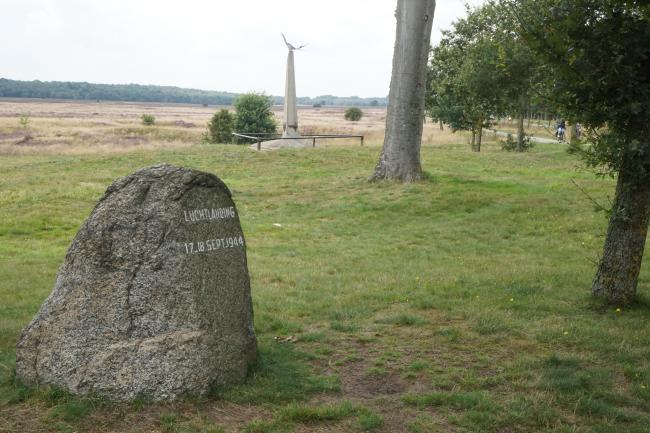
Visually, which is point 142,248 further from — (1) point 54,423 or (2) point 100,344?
(1) point 54,423

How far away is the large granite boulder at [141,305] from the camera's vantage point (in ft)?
19.6

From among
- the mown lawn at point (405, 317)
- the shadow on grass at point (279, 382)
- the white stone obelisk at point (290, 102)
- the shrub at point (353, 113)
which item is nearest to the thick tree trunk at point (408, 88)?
the mown lawn at point (405, 317)

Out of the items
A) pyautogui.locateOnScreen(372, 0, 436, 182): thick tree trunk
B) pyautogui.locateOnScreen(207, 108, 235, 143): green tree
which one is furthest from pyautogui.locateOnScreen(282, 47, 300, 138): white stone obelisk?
pyautogui.locateOnScreen(372, 0, 436, 182): thick tree trunk

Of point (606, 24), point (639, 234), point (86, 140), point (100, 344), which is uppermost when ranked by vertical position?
point (606, 24)

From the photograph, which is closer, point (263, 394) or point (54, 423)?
point (54, 423)

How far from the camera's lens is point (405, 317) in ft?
28.7

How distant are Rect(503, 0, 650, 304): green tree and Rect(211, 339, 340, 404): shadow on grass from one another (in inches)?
161

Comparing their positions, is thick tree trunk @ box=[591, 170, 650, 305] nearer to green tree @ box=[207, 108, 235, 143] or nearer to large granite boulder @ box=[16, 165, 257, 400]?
large granite boulder @ box=[16, 165, 257, 400]

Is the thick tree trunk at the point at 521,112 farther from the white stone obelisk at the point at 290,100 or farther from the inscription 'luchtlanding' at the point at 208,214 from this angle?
the inscription 'luchtlanding' at the point at 208,214

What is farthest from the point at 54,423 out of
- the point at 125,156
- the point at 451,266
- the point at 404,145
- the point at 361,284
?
the point at 125,156

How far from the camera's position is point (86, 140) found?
56.6m

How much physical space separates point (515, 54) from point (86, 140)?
38.0 meters

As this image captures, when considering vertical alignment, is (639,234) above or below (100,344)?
above

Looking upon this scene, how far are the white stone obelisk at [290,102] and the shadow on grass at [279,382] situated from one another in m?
27.8
